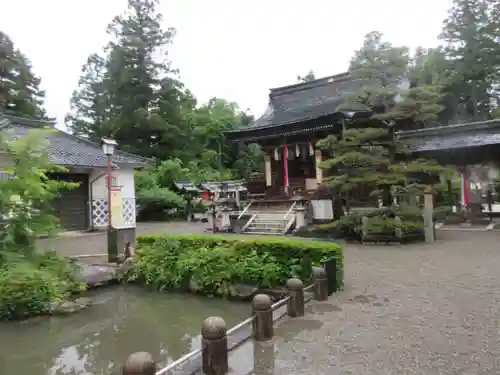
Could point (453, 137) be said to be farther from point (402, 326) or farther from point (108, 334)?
point (108, 334)

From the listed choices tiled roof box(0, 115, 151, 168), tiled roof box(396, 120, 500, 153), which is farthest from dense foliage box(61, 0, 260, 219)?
tiled roof box(396, 120, 500, 153)

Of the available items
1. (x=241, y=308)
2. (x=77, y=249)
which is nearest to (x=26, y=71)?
(x=77, y=249)

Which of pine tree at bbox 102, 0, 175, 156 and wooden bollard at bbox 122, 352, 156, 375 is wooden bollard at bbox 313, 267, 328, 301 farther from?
pine tree at bbox 102, 0, 175, 156

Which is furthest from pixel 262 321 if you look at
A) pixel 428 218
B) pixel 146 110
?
pixel 146 110

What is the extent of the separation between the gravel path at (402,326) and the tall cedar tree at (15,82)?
29.9 metres

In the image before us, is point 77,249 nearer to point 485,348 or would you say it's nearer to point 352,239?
point 352,239

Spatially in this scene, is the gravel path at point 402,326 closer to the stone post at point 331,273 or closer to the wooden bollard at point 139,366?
the stone post at point 331,273

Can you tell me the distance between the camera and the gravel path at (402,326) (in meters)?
4.31

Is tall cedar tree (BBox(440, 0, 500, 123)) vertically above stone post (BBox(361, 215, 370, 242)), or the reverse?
tall cedar tree (BBox(440, 0, 500, 123))

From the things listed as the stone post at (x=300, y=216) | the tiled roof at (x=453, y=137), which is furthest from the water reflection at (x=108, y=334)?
the tiled roof at (x=453, y=137)

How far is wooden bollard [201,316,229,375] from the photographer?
4.31 metres

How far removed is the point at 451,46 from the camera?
2941 centimetres

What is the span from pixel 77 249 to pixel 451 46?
93.8 feet

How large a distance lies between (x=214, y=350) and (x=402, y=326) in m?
2.69
